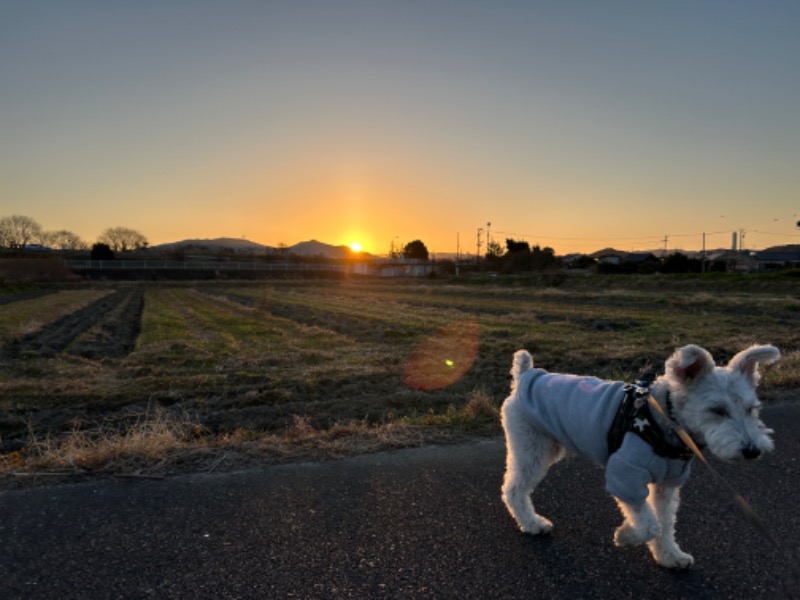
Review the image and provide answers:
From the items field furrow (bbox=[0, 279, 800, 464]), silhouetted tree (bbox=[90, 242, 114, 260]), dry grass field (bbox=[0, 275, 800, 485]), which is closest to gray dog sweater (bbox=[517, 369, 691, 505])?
dry grass field (bbox=[0, 275, 800, 485])

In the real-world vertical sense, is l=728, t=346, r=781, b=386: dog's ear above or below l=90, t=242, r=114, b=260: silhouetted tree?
below

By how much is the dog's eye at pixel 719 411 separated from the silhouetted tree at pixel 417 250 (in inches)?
5202

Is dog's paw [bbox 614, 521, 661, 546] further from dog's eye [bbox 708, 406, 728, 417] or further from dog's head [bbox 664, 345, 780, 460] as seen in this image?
dog's eye [bbox 708, 406, 728, 417]

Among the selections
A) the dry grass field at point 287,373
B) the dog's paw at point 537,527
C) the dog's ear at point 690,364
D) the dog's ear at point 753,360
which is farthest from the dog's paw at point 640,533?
the dry grass field at point 287,373

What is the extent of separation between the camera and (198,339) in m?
18.1

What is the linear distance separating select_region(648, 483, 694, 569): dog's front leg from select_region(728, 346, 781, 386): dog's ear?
0.90 metres

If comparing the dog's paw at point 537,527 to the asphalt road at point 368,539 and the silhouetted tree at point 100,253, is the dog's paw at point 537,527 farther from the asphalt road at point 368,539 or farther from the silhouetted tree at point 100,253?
the silhouetted tree at point 100,253

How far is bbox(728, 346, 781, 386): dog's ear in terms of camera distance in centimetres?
298

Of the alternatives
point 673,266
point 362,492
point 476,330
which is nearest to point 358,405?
point 362,492

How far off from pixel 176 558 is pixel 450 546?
177cm

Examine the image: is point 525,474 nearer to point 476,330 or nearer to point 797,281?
point 476,330

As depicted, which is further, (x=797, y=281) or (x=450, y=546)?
(x=797, y=281)

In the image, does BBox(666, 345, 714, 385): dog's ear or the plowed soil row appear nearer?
BBox(666, 345, 714, 385): dog's ear

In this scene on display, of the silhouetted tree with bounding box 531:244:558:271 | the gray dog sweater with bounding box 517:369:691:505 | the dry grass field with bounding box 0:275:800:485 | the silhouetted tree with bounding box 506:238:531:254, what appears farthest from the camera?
the silhouetted tree with bounding box 506:238:531:254
